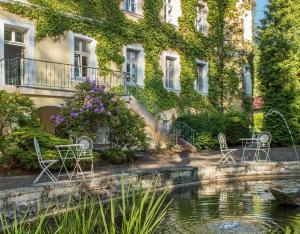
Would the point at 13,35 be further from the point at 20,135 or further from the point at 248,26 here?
the point at 248,26

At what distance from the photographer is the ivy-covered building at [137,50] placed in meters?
13.9

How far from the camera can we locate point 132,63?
18453mm

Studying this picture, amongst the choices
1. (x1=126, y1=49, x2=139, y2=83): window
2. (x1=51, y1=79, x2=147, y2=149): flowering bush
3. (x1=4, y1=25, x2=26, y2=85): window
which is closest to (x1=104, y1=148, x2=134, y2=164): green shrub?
(x1=51, y1=79, x2=147, y2=149): flowering bush

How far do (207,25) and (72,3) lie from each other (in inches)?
369

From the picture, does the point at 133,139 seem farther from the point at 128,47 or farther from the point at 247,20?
the point at 247,20

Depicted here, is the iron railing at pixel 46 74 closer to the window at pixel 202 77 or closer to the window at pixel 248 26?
the window at pixel 202 77

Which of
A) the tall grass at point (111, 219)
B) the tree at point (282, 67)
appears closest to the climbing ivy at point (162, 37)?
the tree at point (282, 67)

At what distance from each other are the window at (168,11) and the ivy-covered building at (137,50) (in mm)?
50

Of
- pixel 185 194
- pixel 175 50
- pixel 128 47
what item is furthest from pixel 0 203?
pixel 175 50

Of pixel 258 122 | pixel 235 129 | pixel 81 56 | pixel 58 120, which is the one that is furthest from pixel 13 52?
pixel 258 122

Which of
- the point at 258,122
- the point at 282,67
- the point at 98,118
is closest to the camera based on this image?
the point at 98,118

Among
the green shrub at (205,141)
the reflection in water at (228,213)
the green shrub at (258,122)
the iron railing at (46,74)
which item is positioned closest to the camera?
the reflection in water at (228,213)

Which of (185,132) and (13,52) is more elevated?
(13,52)

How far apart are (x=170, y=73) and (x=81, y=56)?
5743 millimetres
